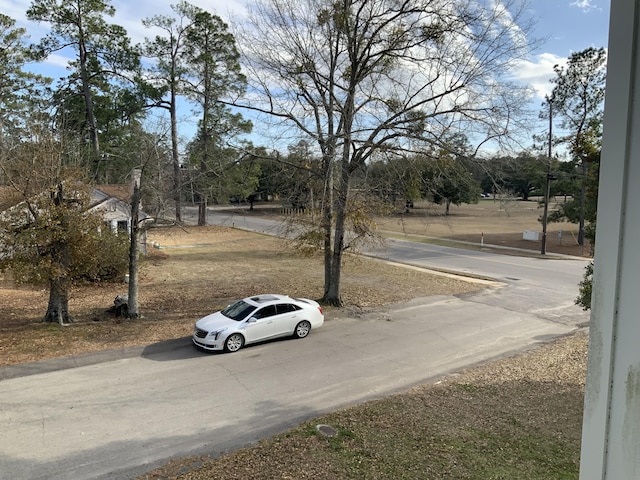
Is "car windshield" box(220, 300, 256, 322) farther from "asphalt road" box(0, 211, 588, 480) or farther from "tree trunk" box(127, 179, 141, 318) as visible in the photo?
"tree trunk" box(127, 179, 141, 318)

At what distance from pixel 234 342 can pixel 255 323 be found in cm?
73

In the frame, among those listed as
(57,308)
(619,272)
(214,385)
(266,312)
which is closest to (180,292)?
(57,308)

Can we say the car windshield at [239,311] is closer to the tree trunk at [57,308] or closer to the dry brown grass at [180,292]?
the dry brown grass at [180,292]

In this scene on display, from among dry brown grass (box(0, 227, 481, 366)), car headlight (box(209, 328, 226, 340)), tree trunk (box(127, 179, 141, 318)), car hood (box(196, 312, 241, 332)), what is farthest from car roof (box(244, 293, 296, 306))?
tree trunk (box(127, 179, 141, 318))

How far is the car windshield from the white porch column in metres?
11.0

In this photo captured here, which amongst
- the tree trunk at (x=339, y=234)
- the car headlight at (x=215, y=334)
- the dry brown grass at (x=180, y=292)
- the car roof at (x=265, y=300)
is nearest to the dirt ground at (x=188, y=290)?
the dry brown grass at (x=180, y=292)

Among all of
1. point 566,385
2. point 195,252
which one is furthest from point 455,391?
point 195,252

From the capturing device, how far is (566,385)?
9.25 metres

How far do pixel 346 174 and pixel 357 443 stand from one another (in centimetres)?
1006

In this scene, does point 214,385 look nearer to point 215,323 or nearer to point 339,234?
point 215,323

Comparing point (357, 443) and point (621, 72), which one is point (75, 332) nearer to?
point (357, 443)

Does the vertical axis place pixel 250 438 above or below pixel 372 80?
below

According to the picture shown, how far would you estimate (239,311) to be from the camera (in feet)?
40.5

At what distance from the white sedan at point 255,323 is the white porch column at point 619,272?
417 inches
